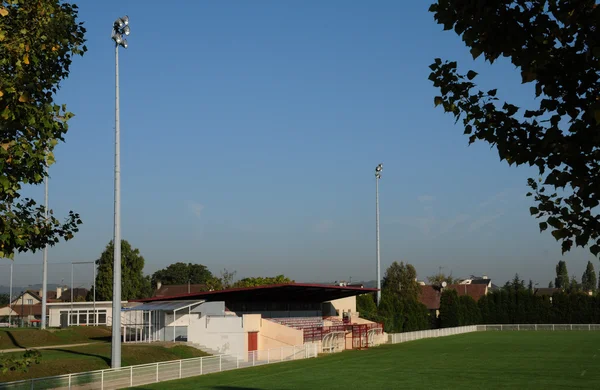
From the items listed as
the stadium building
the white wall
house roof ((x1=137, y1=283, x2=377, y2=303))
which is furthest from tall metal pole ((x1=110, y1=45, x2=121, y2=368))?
house roof ((x1=137, y1=283, x2=377, y2=303))

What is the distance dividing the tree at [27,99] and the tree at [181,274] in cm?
14489

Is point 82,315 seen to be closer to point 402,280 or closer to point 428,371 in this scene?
point 428,371

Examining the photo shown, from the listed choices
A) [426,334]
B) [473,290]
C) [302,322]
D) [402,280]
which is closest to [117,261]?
[302,322]

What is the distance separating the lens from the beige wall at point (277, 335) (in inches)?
1905

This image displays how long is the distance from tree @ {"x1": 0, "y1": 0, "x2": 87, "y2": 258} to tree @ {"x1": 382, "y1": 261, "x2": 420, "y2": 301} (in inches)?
3895

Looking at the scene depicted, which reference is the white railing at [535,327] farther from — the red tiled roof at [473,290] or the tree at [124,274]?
the tree at [124,274]

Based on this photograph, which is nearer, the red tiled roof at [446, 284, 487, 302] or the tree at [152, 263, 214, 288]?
the red tiled roof at [446, 284, 487, 302]

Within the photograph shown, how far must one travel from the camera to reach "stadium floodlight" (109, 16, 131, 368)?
31.3 m

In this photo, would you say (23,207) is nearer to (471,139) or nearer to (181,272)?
(471,139)

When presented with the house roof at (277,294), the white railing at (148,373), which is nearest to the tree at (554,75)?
the white railing at (148,373)

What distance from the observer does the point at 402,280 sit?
4286 inches

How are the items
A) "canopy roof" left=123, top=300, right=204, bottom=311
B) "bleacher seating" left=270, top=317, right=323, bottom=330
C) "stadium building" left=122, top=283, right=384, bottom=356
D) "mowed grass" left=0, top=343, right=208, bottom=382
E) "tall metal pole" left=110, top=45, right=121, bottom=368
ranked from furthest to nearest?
1. "bleacher seating" left=270, top=317, right=323, bottom=330
2. "canopy roof" left=123, top=300, right=204, bottom=311
3. "stadium building" left=122, top=283, right=384, bottom=356
4. "tall metal pole" left=110, top=45, right=121, bottom=368
5. "mowed grass" left=0, top=343, right=208, bottom=382

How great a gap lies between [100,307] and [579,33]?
220 ft

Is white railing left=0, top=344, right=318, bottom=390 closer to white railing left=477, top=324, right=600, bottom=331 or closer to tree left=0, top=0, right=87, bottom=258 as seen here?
tree left=0, top=0, right=87, bottom=258
